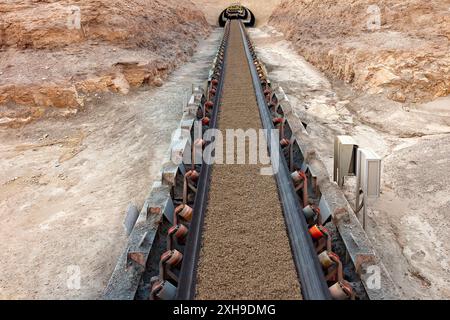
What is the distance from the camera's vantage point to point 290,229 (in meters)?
4.63

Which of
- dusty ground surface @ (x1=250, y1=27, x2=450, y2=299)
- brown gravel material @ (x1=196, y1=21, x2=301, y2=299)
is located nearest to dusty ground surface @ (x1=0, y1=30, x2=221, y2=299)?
brown gravel material @ (x1=196, y1=21, x2=301, y2=299)

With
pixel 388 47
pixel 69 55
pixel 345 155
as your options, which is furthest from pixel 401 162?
pixel 69 55

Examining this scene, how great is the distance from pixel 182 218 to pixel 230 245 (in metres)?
0.74

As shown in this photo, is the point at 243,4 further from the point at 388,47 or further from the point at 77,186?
the point at 77,186

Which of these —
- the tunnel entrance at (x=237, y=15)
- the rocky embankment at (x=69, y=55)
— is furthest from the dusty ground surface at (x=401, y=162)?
the tunnel entrance at (x=237, y=15)

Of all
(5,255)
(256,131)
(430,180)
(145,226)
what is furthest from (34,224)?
(430,180)

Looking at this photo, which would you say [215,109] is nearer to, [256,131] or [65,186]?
[256,131]

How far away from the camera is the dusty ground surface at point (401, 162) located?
178 inches

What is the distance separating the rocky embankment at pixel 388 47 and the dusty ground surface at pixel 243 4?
16488 mm

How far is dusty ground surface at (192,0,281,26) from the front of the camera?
32.5 m

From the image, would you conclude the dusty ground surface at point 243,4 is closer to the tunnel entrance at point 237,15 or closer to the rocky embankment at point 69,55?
the tunnel entrance at point 237,15

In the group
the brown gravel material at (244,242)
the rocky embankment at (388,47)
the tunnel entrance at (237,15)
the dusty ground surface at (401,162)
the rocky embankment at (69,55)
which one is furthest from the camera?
the tunnel entrance at (237,15)

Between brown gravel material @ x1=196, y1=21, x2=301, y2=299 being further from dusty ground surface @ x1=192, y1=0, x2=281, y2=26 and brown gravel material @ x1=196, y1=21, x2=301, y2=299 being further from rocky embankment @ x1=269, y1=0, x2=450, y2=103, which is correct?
dusty ground surface @ x1=192, y1=0, x2=281, y2=26

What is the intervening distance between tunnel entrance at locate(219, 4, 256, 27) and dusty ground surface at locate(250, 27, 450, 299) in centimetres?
2121
